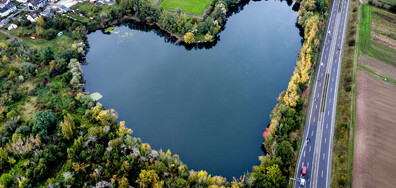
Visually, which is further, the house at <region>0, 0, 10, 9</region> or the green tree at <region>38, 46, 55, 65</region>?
the house at <region>0, 0, 10, 9</region>

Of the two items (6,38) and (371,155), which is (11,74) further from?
(371,155)

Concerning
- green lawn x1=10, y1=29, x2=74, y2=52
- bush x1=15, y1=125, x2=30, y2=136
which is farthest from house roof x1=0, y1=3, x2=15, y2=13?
bush x1=15, y1=125, x2=30, y2=136

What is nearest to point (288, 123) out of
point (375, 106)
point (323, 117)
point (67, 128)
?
point (323, 117)

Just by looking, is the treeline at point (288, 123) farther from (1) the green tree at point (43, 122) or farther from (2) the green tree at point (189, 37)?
(1) the green tree at point (43, 122)

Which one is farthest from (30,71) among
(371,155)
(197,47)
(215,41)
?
(371,155)

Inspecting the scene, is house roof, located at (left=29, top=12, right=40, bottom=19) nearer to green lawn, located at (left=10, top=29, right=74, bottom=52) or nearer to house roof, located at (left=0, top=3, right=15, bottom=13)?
green lawn, located at (left=10, top=29, right=74, bottom=52)
